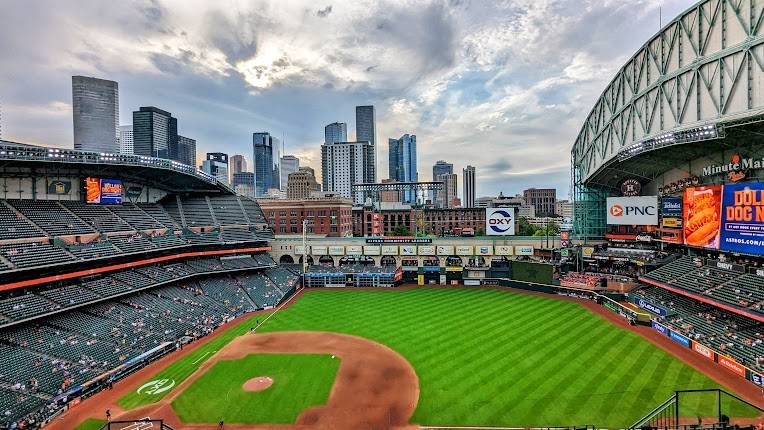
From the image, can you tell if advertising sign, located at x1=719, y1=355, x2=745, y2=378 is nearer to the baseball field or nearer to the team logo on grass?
the baseball field

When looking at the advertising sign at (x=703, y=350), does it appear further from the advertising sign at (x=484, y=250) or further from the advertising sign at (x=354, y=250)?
the advertising sign at (x=354, y=250)

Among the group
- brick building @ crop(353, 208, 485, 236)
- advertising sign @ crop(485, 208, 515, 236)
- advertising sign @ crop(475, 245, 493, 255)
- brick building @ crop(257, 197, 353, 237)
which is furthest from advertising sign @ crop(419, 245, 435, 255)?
brick building @ crop(353, 208, 485, 236)

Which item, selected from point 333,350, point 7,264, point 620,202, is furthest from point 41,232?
point 620,202

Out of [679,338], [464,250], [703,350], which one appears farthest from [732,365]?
[464,250]

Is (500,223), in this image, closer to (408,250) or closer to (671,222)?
(408,250)

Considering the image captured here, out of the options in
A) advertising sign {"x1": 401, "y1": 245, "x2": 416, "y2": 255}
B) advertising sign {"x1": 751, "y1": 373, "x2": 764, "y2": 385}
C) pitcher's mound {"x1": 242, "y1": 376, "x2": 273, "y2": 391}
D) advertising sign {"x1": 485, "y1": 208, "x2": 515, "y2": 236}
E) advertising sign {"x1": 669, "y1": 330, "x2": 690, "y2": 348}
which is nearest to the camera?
advertising sign {"x1": 751, "y1": 373, "x2": 764, "y2": 385}

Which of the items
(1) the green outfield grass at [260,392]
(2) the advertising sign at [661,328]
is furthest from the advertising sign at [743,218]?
(1) the green outfield grass at [260,392]

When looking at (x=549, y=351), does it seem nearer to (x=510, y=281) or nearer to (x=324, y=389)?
(x=324, y=389)
